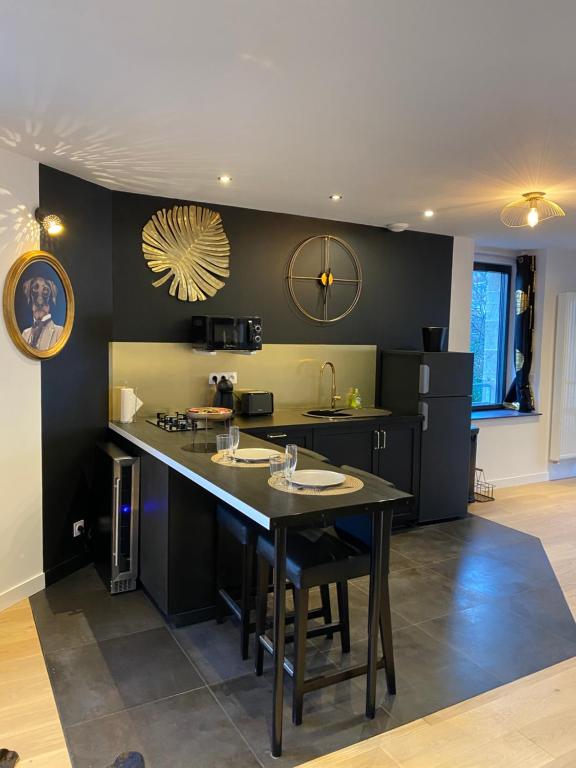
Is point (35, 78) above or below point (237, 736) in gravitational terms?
above

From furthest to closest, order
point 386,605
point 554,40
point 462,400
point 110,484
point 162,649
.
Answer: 1. point 462,400
2. point 110,484
3. point 162,649
4. point 386,605
5. point 554,40

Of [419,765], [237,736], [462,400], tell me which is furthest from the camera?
[462,400]

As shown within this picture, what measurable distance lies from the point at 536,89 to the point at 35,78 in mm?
1888

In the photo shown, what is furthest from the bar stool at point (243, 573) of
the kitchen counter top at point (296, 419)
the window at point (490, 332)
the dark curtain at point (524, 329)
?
the dark curtain at point (524, 329)

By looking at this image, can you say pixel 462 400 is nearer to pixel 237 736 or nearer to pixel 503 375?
pixel 503 375

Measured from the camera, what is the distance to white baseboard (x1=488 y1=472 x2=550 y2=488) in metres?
5.86

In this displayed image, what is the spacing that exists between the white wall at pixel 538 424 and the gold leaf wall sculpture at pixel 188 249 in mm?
3048

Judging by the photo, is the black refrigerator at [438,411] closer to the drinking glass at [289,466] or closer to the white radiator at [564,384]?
the white radiator at [564,384]

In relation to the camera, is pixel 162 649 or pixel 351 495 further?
pixel 162 649

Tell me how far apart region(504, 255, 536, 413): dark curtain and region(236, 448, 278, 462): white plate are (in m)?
4.17

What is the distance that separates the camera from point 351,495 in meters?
2.16

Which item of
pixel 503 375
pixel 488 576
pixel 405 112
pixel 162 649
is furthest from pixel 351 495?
pixel 503 375

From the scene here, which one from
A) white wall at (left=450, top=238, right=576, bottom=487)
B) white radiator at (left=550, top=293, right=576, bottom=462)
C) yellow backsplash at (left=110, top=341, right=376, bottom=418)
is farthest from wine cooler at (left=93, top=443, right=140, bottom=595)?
white radiator at (left=550, top=293, right=576, bottom=462)

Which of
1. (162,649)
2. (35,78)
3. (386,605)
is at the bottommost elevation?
(162,649)
